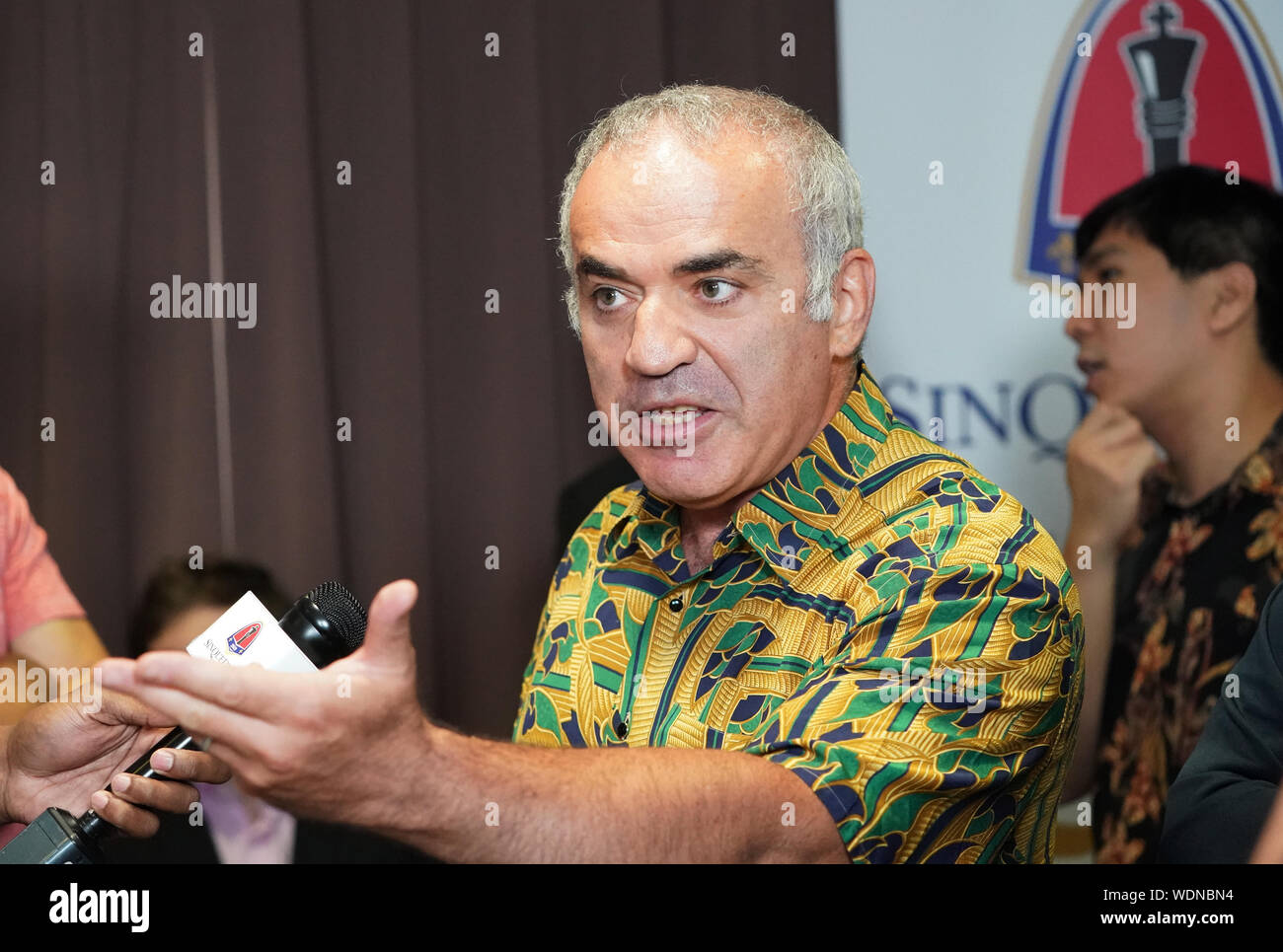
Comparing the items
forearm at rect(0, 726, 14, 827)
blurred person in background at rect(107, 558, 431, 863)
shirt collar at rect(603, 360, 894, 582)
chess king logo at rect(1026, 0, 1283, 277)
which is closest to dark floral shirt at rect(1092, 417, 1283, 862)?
chess king logo at rect(1026, 0, 1283, 277)

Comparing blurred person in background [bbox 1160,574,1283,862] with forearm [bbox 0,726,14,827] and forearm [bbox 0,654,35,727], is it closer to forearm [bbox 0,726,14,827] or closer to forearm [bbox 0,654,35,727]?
forearm [bbox 0,726,14,827]

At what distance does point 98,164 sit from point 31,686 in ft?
2.66

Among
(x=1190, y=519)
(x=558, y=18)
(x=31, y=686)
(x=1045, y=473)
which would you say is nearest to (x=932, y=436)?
(x=1045, y=473)

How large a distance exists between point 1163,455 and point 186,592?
1.60m

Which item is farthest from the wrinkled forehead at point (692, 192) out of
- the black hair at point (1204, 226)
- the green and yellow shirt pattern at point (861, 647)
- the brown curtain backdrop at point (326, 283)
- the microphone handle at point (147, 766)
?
the black hair at point (1204, 226)

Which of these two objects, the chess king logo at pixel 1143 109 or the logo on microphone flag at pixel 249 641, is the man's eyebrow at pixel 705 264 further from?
the chess king logo at pixel 1143 109

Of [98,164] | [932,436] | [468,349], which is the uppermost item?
[98,164]

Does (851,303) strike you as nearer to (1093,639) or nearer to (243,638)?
(243,638)

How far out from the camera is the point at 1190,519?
207 centimetres

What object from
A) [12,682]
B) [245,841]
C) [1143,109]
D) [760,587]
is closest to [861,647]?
[760,587]

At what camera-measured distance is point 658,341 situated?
1166 millimetres

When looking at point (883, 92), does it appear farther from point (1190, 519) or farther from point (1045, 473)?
point (1190, 519)

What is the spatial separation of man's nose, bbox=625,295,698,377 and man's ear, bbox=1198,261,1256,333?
1310 millimetres

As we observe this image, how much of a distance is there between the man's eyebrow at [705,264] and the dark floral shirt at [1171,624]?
3.85 feet
